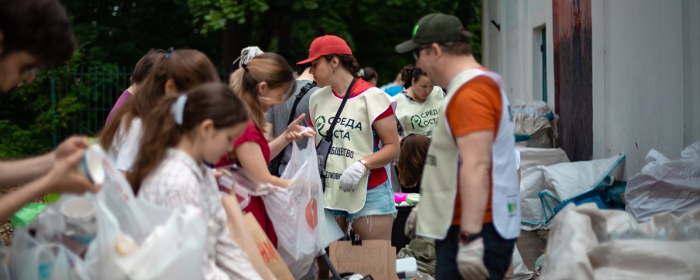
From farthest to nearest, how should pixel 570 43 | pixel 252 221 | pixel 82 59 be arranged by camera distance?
pixel 82 59
pixel 570 43
pixel 252 221

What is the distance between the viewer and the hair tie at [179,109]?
3.02 meters

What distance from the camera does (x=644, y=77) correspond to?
7.39m

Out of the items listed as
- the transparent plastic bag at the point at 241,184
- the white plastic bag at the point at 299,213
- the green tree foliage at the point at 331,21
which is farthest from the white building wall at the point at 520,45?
the transparent plastic bag at the point at 241,184

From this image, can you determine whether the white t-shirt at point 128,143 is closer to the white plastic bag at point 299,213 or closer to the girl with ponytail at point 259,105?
the girl with ponytail at point 259,105

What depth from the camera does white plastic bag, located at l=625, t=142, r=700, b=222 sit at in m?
6.23

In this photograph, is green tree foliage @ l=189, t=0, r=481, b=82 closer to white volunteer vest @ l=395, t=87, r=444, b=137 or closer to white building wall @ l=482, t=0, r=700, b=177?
white volunteer vest @ l=395, t=87, r=444, b=137

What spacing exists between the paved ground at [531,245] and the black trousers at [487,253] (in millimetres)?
3481

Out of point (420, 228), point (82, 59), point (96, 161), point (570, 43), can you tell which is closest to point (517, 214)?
point (420, 228)

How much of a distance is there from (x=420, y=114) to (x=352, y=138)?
3.00 meters

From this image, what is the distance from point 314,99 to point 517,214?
2.23m

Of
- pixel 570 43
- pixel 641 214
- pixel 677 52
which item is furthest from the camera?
pixel 570 43

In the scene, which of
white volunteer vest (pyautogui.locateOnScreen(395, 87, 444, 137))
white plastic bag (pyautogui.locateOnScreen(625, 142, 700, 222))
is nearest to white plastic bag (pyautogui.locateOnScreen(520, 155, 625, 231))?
white plastic bag (pyautogui.locateOnScreen(625, 142, 700, 222))

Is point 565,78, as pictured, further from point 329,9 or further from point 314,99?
point 329,9

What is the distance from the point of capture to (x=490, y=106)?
3.19m
